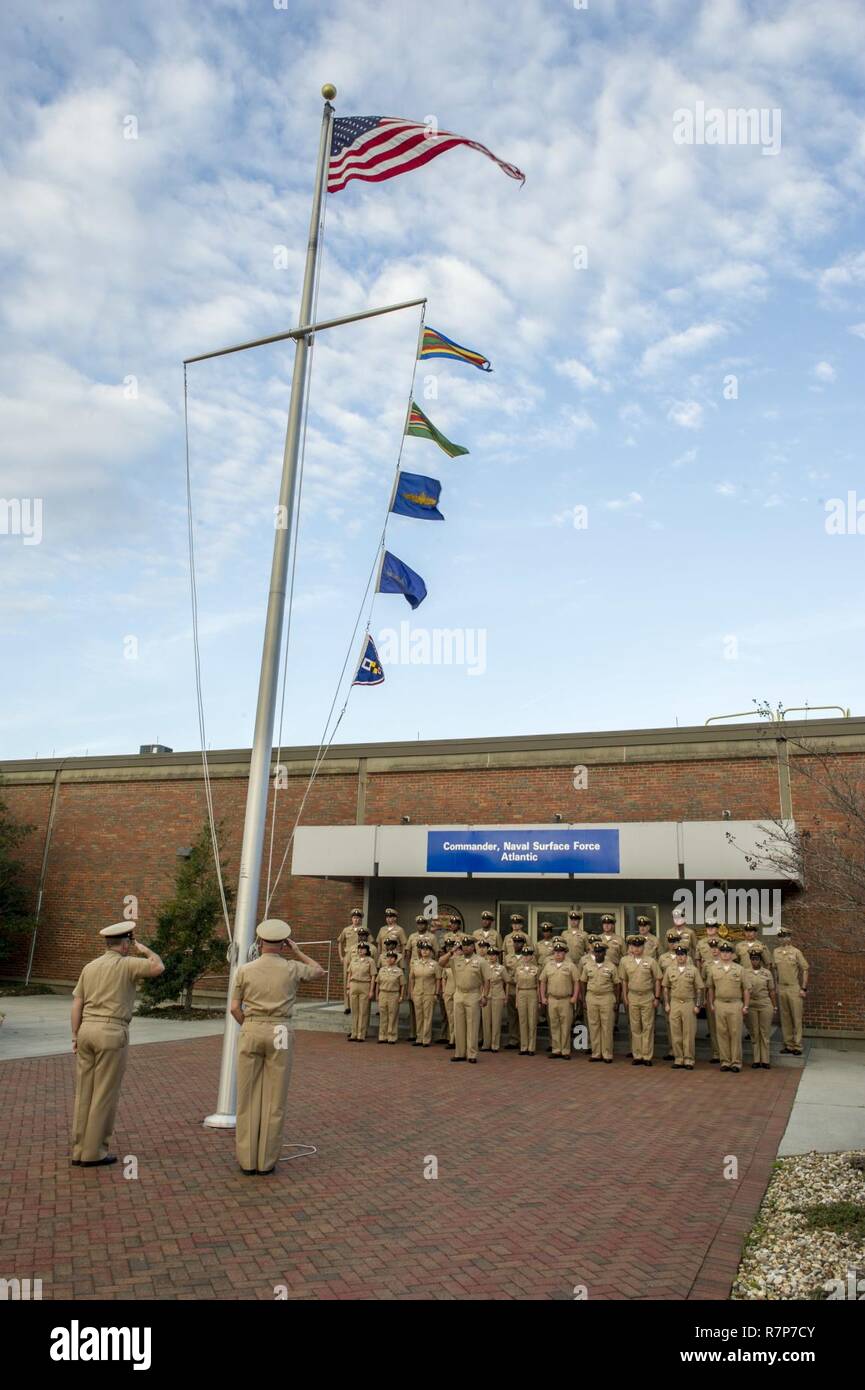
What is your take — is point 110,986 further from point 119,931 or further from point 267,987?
point 267,987

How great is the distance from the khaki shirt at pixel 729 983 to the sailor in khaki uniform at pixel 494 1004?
3.41m

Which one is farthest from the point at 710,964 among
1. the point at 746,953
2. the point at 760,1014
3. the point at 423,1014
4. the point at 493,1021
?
the point at 423,1014

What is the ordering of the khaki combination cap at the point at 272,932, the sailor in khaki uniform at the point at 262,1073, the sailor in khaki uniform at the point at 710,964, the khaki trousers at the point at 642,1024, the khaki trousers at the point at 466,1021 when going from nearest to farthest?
the sailor in khaki uniform at the point at 262,1073 < the khaki combination cap at the point at 272,932 < the sailor in khaki uniform at the point at 710,964 < the khaki trousers at the point at 466,1021 < the khaki trousers at the point at 642,1024

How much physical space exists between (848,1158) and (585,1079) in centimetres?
492

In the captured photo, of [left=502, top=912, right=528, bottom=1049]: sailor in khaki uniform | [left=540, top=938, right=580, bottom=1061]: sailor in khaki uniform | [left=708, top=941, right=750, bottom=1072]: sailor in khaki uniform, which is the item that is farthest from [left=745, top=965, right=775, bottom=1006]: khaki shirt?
[left=502, top=912, right=528, bottom=1049]: sailor in khaki uniform

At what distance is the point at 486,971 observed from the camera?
15.1 m

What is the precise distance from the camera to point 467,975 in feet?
47.0

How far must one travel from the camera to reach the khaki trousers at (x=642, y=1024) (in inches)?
567

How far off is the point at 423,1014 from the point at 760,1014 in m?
5.34

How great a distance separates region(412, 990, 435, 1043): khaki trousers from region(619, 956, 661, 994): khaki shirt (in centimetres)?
330

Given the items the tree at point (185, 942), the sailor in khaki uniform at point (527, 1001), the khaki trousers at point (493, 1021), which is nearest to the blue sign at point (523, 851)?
the sailor in khaki uniform at point (527, 1001)

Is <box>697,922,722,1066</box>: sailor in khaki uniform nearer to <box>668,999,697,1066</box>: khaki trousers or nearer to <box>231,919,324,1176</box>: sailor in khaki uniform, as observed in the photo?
<box>668,999,697,1066</box>: khaki trousers

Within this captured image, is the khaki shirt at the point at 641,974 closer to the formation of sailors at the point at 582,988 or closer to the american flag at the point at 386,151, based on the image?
the formation of sailors at the point at 582,988

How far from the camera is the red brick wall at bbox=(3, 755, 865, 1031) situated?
18141mm
